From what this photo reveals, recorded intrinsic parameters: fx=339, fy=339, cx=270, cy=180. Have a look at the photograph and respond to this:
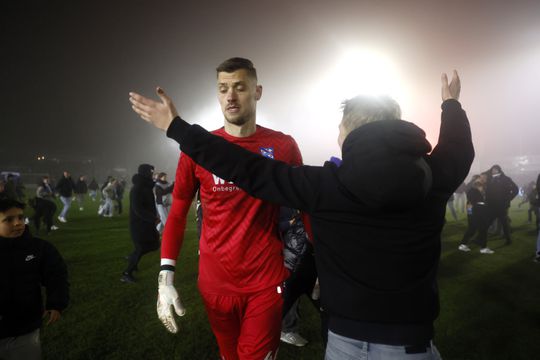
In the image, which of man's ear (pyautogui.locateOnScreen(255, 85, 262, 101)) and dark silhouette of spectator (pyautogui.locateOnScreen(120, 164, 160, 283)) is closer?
man's ear (pyautogui.locateOnScreen(255, 85, 262, 101))

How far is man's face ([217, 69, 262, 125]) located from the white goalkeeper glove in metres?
1.25

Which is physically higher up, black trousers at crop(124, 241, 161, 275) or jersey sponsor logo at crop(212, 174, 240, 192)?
jersey sponsor logo at crop(212, 174, 240, 192)

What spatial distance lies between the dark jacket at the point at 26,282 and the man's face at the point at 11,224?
2.0 inches

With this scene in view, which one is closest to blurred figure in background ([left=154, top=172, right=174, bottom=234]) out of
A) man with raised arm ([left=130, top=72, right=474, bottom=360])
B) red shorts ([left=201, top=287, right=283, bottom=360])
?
red shorts ([left=201, top=287, right=283, bottom=360])

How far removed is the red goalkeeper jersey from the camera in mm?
2395

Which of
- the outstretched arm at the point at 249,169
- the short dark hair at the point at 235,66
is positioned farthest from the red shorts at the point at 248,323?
the short dark hair at the point at 235,66

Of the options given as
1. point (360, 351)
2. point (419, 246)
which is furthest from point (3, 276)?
point (419, 246)

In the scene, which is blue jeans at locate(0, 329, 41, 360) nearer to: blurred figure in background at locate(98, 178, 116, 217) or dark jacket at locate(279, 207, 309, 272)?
dark jacket at locate(279, 207, 309, 272)

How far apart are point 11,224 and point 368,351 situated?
10.7 ft

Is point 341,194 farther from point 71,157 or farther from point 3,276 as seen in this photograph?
point 71,157

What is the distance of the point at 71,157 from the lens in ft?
279

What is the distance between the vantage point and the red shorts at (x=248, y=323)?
2.28 meters

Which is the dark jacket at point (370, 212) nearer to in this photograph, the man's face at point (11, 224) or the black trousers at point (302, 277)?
the black trousers at point (302, 277)

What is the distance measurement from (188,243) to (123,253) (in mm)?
2097
